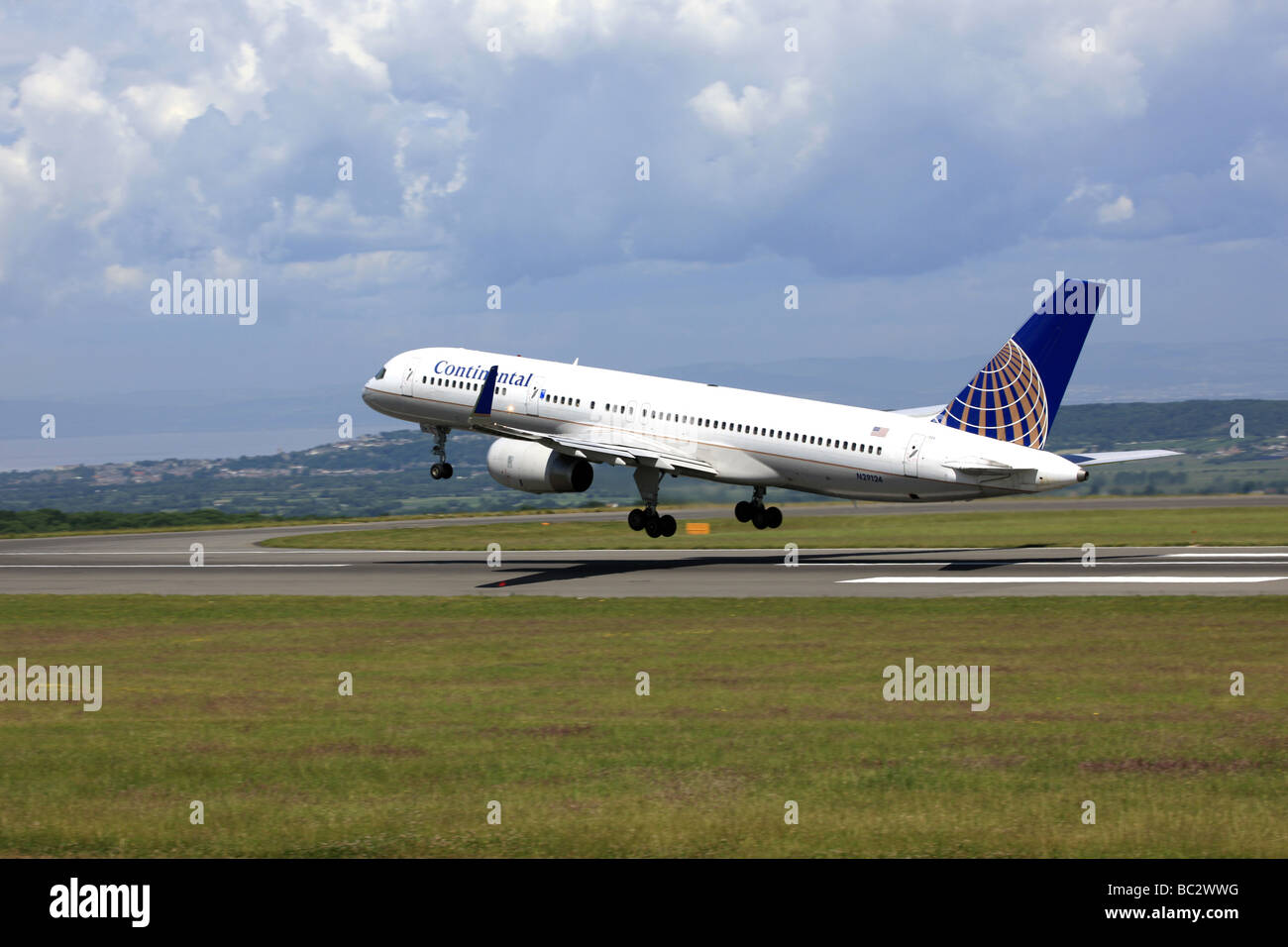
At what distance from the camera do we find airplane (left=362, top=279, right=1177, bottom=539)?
5281 cm

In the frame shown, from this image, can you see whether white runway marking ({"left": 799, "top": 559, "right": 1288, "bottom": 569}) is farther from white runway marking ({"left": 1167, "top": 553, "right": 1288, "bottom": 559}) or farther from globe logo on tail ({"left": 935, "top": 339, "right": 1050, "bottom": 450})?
globe logo on tail ({"left": 935, "top": 339, "right": 1050, "bottom": 450})

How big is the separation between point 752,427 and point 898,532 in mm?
20556

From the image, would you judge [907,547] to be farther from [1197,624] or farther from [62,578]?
[62,578]

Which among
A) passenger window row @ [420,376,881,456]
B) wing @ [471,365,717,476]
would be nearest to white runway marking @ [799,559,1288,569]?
passenger window row @ [420,376,881,456]

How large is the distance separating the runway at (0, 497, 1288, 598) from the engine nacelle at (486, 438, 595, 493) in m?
3.45

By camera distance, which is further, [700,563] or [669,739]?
[700,563]

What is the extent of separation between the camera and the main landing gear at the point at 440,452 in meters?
64.0

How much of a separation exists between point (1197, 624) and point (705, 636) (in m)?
12.6

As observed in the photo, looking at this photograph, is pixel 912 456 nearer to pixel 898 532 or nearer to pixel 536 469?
pixel 536 469

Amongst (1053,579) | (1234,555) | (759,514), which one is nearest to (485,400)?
(759,514)

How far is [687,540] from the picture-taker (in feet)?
234

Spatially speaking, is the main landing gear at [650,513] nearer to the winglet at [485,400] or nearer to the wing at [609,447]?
the wing at [609,447]

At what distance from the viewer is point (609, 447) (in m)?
58.9
